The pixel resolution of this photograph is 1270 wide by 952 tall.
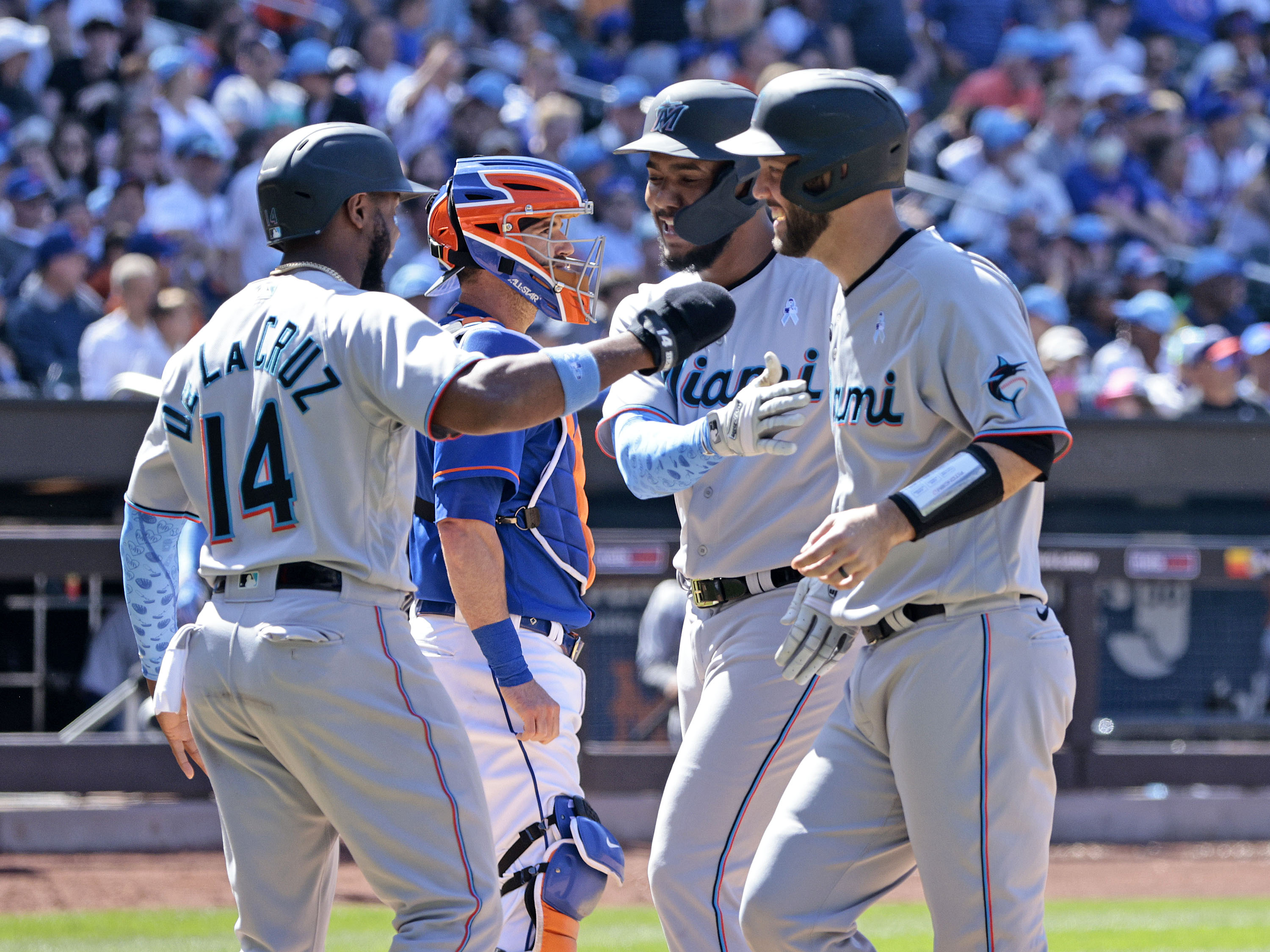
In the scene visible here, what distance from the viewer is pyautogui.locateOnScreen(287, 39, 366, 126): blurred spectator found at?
34.6 feet

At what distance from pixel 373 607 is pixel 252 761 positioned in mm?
387

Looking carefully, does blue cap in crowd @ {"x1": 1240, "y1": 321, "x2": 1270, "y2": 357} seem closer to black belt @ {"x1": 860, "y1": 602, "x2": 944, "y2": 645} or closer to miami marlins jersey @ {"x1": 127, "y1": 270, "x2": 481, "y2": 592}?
black belt @ {"x1": 860, "y1": 602, "x2": 944, "y2": 645}

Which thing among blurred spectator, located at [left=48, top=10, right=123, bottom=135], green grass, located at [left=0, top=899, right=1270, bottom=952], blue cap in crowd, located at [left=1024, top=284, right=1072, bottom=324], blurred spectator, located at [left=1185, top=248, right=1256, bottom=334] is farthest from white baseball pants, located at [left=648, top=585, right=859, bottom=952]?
blurred spectator, located at [left=1185, top=248, right=1256, bottom=334]

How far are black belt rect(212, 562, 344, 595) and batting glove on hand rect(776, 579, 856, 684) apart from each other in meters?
0.92

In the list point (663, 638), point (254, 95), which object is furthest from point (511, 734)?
point (254, 95)

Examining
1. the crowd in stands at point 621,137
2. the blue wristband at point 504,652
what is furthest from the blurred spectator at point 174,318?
the blue wristband at point 504,652

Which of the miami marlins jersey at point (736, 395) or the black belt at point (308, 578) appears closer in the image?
the black belt at point (308, 578)

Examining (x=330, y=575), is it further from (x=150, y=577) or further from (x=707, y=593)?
(x=707, y=593)

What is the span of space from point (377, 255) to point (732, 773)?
137 cm

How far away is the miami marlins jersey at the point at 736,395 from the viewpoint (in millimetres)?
3682

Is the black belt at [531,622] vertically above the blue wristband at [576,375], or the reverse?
the blue wristband at [576,375]

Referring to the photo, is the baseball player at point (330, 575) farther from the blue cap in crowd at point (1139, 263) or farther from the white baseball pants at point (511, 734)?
the blue cap in crowd at point (1139, 263)

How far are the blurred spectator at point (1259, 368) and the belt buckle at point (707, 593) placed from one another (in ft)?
22.6

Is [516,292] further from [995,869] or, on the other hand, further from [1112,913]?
[1112,913]
